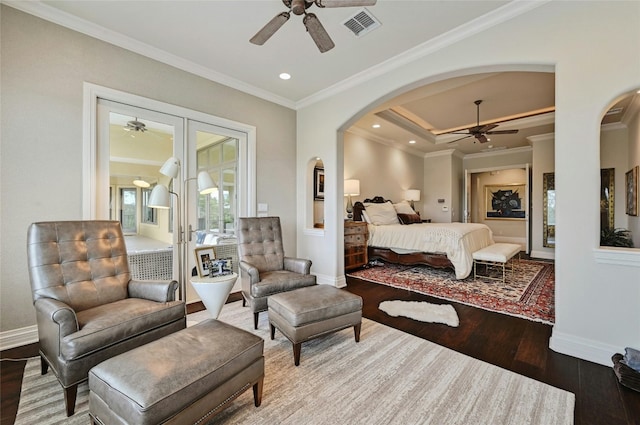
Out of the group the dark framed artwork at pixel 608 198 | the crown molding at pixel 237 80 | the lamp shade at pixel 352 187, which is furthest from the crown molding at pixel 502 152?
the crown molding at pixel 237 80

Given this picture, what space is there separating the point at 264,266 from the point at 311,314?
131 cm

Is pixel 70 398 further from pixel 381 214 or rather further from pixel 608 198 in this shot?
pixel 608 198

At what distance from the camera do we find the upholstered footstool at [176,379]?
113 centimetres

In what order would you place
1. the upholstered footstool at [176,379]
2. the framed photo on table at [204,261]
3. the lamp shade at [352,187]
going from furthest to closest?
the lamp shade at [352,187], the framed photo on table at [204,261], the upholstered footstool at [176,379]

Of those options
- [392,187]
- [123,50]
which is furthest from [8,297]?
[392,187]

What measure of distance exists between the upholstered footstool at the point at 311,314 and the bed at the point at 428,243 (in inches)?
106

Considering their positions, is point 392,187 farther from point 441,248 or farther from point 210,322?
point 210,322

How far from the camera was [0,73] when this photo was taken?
2.27m

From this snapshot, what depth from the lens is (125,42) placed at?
9.48ft

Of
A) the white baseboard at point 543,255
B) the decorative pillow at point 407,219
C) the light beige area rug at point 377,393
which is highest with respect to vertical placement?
the decorative pillow at point 407,219

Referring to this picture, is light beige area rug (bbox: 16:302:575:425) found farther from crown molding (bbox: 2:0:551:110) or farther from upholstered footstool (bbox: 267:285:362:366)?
crown molding (bbox: 2:0:551:110)

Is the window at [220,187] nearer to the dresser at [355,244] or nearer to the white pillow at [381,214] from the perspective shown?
the dresser at [355,244]

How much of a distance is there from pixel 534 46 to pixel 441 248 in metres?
2.97

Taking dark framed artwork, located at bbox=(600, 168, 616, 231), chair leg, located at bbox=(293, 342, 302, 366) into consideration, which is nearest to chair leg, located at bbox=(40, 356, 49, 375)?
chair leg, located at bbox=(293, 342, 302, 366)
